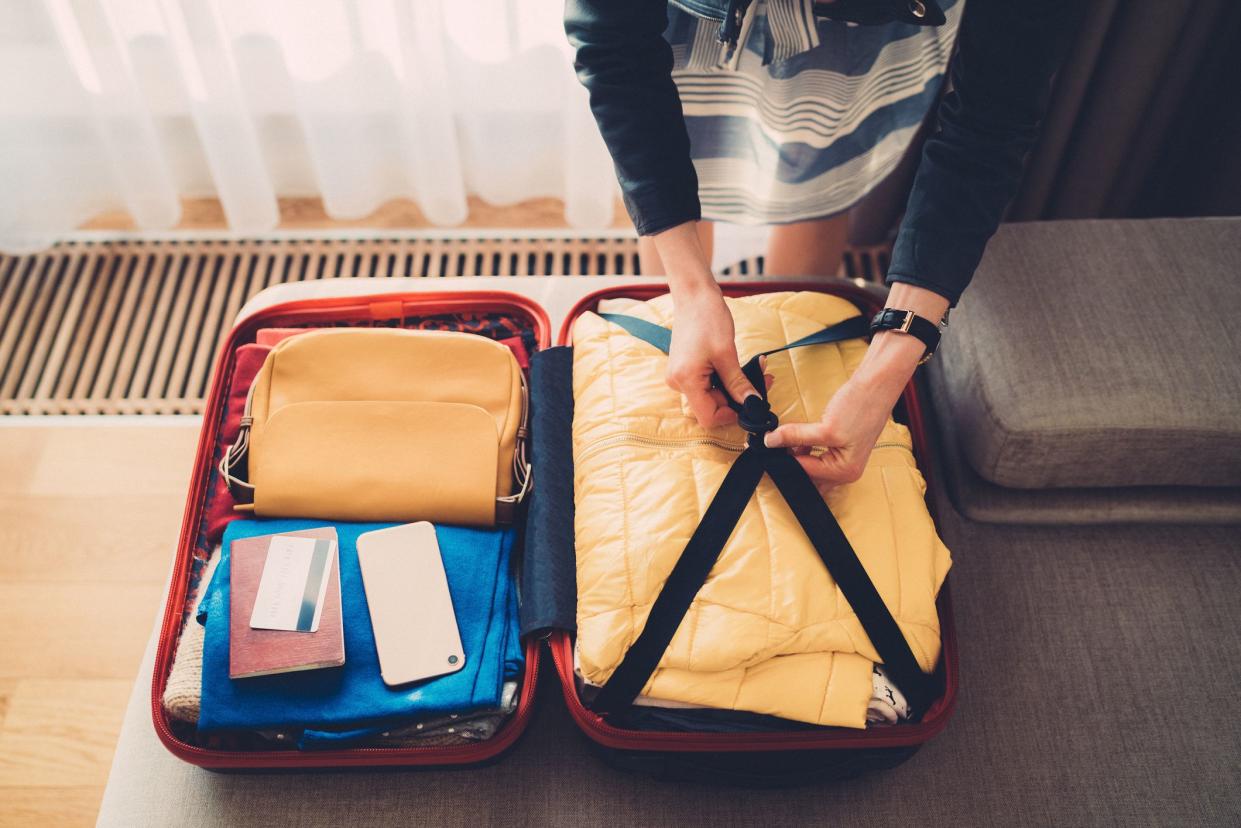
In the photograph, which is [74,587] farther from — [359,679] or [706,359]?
[706,359]

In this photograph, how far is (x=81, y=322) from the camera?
4.94 feet

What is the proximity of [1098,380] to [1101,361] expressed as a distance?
0.03m

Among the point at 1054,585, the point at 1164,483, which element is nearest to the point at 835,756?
the point at 1054,585

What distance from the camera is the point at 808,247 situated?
123cm

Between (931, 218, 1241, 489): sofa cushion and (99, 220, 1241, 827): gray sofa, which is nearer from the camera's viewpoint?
(99, 220, 1241, 827): gray sofa

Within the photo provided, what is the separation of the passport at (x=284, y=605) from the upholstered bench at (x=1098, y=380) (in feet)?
2.33

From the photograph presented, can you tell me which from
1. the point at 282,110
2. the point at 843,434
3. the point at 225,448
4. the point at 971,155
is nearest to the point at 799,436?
the point at 843,434

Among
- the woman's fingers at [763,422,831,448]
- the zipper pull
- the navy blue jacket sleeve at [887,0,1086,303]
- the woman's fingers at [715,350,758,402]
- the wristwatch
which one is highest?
the zipper pull

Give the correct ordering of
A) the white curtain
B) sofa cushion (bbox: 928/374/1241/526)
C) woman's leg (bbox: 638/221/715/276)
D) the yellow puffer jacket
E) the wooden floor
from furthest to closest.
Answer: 1. the white curtain
2. woman's leg (bbox: 638/221/715/276)
3. the wooden floor
4. sofa cushion (bbox: 928/374/1241/526)
5. the yellow puffer jacket

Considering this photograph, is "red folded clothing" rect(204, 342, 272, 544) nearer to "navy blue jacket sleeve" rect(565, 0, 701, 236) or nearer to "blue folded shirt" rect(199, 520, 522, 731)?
"blue folded shirt" rect(199, 520, 522, 731)

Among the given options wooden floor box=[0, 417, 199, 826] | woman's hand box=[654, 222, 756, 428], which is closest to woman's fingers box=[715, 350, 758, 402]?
woman's hand box=[654, 222, 756, 428]

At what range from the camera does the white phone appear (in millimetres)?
766

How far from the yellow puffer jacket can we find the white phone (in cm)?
13

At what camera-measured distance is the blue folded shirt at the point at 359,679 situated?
2.45 feet
